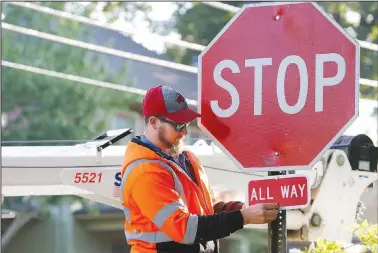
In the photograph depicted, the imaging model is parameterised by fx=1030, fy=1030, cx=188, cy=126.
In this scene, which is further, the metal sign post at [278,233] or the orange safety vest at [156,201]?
the orange safety vest at [156,201]

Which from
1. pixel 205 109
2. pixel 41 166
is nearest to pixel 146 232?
pixel 205 109

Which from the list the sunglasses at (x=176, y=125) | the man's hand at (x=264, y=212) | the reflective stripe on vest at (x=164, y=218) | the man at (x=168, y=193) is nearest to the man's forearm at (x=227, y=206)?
the man at (x=168, y=193)

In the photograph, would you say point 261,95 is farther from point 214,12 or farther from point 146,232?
point 214,12

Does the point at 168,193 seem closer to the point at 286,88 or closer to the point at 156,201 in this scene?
the point at 156,201

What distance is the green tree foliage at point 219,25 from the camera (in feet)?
60.3

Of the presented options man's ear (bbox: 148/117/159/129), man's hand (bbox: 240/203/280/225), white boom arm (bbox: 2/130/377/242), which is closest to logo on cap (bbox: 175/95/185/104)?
man's ear (bbox: 148/117/159/129)

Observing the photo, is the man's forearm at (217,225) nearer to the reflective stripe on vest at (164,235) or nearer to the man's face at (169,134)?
the reflective stripe on vest at (164,235)

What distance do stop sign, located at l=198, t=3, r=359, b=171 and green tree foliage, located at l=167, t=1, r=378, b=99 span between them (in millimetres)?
13425

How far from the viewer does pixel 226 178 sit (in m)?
7.55

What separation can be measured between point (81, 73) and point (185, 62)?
2.36 m

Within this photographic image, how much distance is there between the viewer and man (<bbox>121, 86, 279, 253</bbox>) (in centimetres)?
388

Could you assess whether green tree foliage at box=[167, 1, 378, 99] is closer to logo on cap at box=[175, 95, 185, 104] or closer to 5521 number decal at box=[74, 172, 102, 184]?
5521 number decal at box=[74, 172, 102, 184]

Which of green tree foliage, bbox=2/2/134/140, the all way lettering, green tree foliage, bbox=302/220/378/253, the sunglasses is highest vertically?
green tree foliage, bbox=2/2/134/140

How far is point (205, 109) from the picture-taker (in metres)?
3.87
